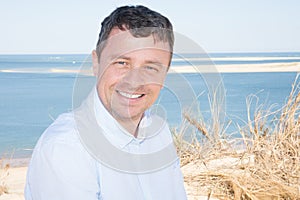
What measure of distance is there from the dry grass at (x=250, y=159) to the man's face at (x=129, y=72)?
242cm

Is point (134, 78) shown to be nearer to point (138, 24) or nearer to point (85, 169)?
point (138, 24)

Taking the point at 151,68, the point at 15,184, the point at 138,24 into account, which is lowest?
the point at 15,184

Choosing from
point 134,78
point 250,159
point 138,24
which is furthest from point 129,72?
point 250,159

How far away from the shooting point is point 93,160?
1.35m

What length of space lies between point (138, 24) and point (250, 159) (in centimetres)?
302

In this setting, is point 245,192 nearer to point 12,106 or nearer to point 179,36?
point 179,36

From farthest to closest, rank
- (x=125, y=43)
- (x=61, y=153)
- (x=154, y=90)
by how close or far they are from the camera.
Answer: (x=154, y=90), (x=125, y=43), (x=61, y=153)

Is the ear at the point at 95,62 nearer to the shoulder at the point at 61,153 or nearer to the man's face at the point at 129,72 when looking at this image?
the man's face at the point at 129,72

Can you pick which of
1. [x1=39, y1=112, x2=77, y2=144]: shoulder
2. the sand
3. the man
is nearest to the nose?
the man

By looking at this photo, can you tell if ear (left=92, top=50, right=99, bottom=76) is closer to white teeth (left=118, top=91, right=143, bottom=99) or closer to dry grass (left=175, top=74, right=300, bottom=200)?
white teeth (left=118, top=91, right=143, bottom=99)

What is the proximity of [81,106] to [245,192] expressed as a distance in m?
2.67

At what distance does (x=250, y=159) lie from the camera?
4281 mm

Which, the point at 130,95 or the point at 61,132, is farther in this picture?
the point at 130,95

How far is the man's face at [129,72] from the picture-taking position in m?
1.46
